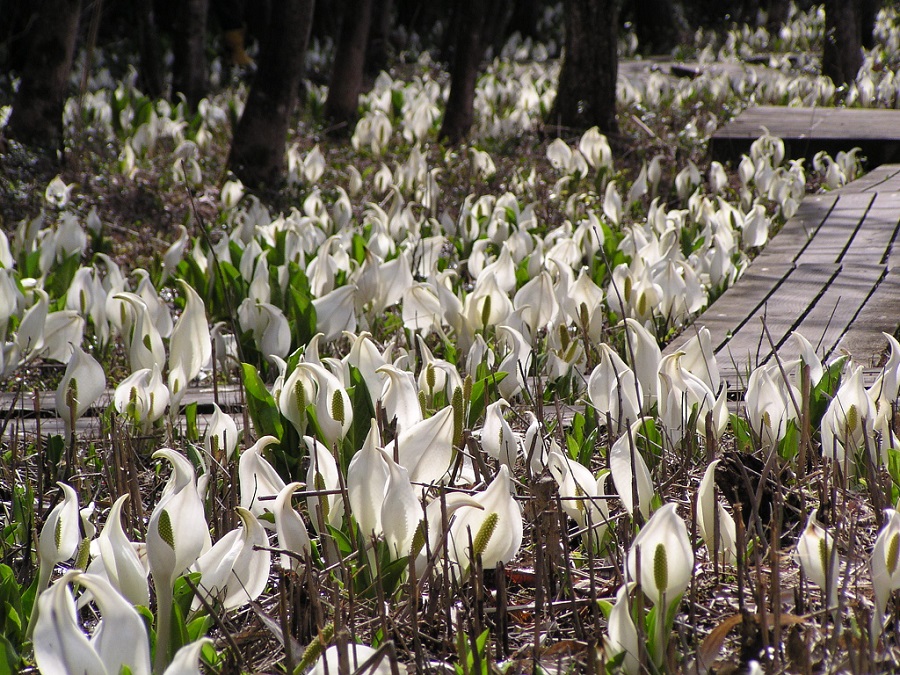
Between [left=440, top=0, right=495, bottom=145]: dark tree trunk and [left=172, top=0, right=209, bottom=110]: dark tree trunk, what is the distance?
3251 millimetres

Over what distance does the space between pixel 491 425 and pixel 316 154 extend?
506 centimetres

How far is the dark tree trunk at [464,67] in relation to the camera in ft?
26.8

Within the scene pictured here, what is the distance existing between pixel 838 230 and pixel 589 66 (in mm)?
3987

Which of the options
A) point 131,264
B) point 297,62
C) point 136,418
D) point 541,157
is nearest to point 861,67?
point 541,157

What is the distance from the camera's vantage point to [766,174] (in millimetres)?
5879

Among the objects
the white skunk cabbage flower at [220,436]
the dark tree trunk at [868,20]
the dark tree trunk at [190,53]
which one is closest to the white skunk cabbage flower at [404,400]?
the white skunk cabbage flower at [220,436]

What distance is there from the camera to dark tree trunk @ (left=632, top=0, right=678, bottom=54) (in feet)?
64.5

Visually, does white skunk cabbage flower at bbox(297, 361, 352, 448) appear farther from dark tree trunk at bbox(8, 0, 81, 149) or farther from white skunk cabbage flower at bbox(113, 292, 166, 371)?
dark tree trunk at bbox(8, 0, 81, 149)

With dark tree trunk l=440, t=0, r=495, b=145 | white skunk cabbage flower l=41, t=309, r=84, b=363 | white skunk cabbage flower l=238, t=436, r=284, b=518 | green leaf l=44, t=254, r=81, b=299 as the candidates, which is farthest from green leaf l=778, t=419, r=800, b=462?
dark tree trunk l=440, t=0, r=495, b=145

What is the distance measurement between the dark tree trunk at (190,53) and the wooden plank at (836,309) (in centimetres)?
818

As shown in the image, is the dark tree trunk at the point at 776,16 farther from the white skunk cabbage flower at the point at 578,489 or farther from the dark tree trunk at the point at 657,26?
the white skunk cabbage flower at the point at 578,489

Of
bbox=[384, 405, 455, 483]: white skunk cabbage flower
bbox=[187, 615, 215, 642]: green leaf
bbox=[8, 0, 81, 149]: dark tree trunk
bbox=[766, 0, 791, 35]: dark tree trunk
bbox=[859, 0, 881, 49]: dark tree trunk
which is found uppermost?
bbox=[766, 0, 791, 35]: dark tree trunk

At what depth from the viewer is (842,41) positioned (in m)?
11.6

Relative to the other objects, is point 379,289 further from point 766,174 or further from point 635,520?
point 766,174
